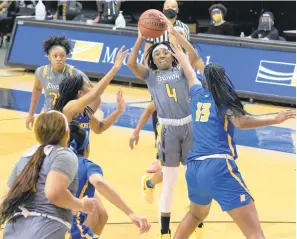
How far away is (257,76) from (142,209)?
6908 millimetres

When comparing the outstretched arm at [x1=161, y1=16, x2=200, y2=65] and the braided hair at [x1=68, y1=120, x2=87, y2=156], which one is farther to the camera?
the outstretched arm at [x1=161, y1=16, x2=200, y2=65]

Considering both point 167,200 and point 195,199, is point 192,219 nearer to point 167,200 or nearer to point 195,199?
point 195,199

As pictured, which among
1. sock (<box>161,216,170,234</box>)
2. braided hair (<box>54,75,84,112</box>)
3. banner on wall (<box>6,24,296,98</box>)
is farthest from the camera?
banner on wall (<box>6,24,296,98</box>)

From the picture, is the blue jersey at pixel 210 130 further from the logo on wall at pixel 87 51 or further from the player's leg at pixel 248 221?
the logo on wall at pixel 87 51

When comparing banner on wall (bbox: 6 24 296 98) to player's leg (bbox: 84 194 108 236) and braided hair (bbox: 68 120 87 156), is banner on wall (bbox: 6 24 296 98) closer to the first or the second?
player's leg (bbox: 84 194 108 236)

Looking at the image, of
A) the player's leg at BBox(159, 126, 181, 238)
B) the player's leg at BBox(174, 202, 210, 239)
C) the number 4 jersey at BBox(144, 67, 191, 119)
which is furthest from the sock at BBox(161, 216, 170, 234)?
the number 4 jersey at BBox(144, 67, 191, 119)

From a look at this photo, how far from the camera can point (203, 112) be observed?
675cm

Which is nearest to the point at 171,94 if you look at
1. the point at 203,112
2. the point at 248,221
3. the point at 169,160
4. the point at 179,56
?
the point at 169,160

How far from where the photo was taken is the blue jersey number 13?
6.73 meters

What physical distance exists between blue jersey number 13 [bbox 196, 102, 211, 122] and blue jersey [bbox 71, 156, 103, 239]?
3.51 feet

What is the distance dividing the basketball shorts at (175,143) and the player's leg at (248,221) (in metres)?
1.70

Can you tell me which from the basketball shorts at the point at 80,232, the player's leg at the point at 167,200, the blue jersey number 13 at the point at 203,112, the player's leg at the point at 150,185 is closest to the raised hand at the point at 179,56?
the blue jersey number 13 at the point at 203,112

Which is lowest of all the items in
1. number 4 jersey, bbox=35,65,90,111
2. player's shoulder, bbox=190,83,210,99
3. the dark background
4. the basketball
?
the dark background

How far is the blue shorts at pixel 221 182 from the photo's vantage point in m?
6.55
